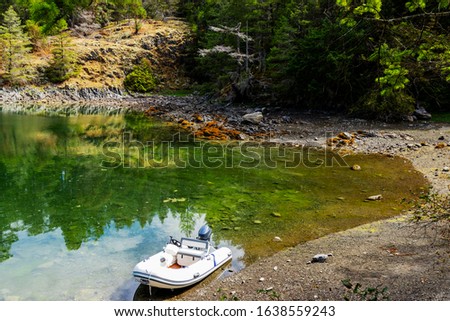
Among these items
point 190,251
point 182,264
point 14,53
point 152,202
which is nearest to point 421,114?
point 152,202

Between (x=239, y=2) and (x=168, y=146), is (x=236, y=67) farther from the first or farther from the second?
(x=168, y=146)

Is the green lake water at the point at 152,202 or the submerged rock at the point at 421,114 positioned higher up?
the submerged rock at the point at 421,114

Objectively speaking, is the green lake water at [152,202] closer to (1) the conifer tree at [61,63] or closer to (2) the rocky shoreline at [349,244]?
(2) the rocky shoreline at [349,244]

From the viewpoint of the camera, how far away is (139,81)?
51.5m

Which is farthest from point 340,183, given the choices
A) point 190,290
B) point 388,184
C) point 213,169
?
point 190,290

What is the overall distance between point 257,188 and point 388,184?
16.4 feet

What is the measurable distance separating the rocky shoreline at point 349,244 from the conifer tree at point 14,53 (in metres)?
27.4

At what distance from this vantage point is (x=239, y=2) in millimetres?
33469

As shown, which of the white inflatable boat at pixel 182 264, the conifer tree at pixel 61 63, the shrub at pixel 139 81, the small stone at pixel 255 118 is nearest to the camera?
the white inflatable boat at pixel 182 264

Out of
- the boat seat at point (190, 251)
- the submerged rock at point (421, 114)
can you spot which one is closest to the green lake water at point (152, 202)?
the boat seat at point (190, 251)

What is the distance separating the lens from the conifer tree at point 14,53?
46.1m

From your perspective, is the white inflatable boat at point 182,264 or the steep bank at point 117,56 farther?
the steep bank at point 117,56

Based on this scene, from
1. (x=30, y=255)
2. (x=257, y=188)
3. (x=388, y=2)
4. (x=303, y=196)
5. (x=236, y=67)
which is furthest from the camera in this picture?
(x=236, y=67)

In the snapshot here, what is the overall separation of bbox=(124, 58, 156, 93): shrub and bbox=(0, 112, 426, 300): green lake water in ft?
96.9
